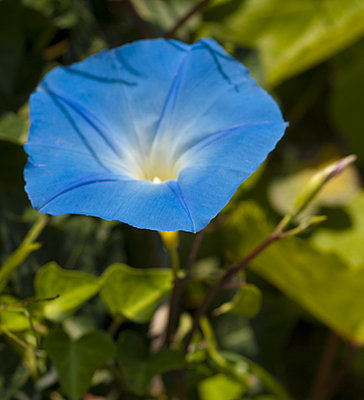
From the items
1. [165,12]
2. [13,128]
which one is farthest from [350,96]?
[13,128]

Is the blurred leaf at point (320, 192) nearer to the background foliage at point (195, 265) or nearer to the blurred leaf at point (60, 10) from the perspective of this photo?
the background foliage at point (195, 265)

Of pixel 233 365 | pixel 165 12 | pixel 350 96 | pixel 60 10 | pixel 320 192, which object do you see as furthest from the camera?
pixel 350 96

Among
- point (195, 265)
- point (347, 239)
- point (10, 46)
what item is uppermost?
point (10, 46)

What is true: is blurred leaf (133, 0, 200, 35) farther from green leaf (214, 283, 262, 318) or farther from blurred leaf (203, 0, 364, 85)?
green leaf (214, 283, 262, 318)

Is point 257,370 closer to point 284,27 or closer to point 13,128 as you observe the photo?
point 13,128

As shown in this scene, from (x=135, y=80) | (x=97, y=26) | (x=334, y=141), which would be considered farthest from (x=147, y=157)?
(x=334, y=141)

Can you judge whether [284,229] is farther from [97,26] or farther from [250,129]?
[97,26]

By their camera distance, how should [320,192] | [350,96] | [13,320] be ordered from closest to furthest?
[13,320] → [320,192] → [350,96]
